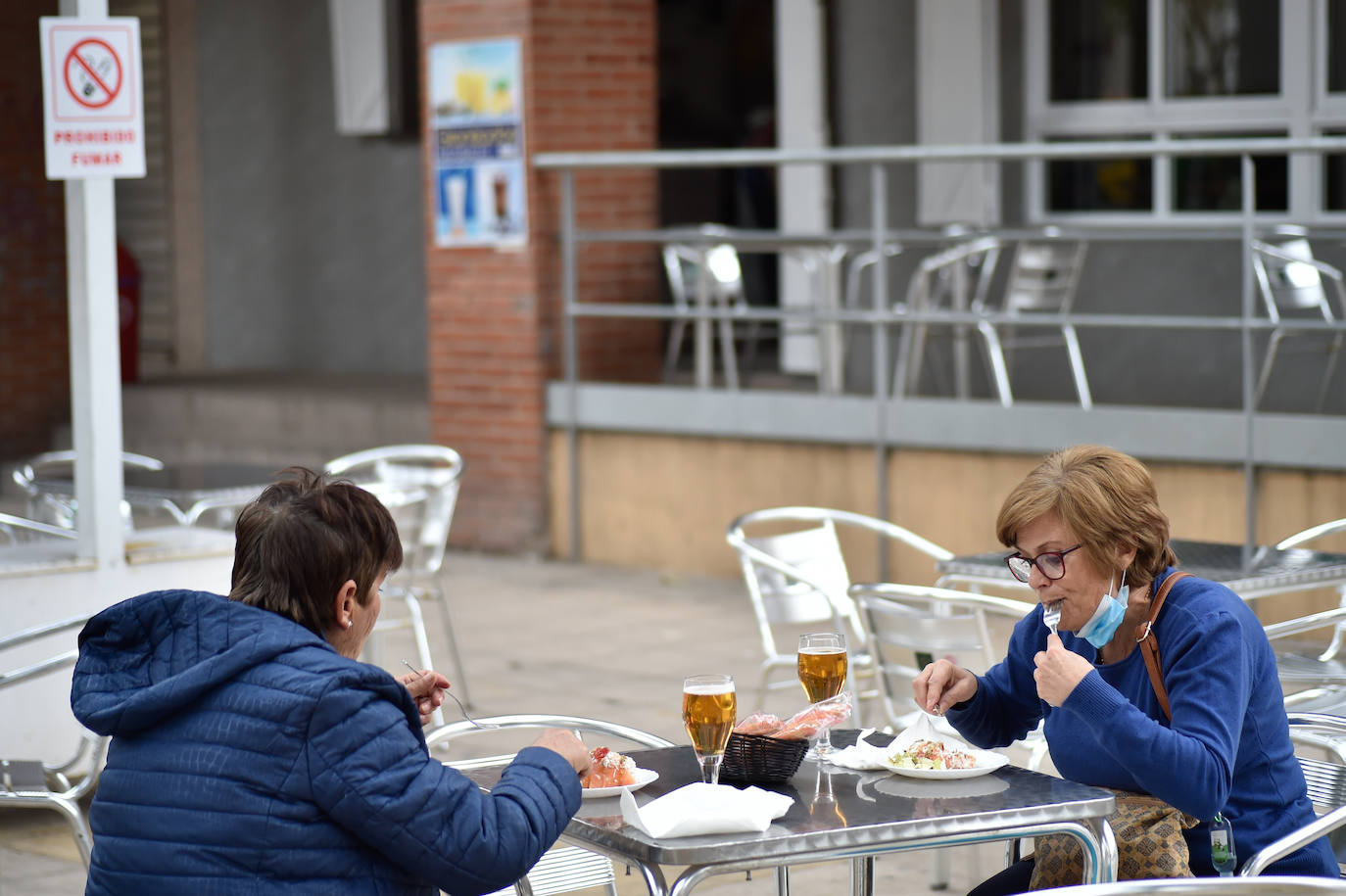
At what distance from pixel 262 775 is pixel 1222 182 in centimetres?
706

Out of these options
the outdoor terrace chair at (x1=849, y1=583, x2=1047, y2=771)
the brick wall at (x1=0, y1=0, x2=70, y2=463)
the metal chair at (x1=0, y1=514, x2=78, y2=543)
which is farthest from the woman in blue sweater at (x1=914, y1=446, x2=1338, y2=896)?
the brick wall at (x1=0, y1=0, x2=70, y2=463)

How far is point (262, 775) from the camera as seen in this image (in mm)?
2023

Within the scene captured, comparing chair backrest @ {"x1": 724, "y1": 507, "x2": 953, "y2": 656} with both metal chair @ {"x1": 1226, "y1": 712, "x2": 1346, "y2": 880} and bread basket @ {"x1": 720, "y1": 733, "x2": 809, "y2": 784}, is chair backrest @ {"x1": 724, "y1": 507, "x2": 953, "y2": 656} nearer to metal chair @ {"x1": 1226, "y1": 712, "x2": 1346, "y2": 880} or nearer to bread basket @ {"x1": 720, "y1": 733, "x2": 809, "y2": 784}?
metal chair @ {"x1": 1226, "y1": 712, "x2": 1346, "y2": 880}

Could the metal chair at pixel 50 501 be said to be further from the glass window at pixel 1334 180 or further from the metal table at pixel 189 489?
the glass window at pixel 1334 180

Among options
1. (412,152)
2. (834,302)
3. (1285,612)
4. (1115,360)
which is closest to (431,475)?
(834,302)

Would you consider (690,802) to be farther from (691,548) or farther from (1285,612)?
(691,548)

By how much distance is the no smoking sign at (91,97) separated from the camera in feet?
14.8


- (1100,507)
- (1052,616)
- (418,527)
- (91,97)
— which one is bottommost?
(418,527)

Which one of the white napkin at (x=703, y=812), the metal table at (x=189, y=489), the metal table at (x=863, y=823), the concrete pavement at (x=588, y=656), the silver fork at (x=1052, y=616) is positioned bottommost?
the concrete pavement at (x=588, y=656)

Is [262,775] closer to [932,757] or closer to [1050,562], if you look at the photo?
[932,757]

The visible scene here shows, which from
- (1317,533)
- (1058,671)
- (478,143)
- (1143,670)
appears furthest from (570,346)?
(1058,671)

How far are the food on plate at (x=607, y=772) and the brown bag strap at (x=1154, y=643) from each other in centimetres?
68

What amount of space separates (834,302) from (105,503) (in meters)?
3.84

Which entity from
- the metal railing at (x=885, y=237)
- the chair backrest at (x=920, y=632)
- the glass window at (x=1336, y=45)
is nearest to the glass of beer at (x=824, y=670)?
the chair backrest at (x=920, y=632)
